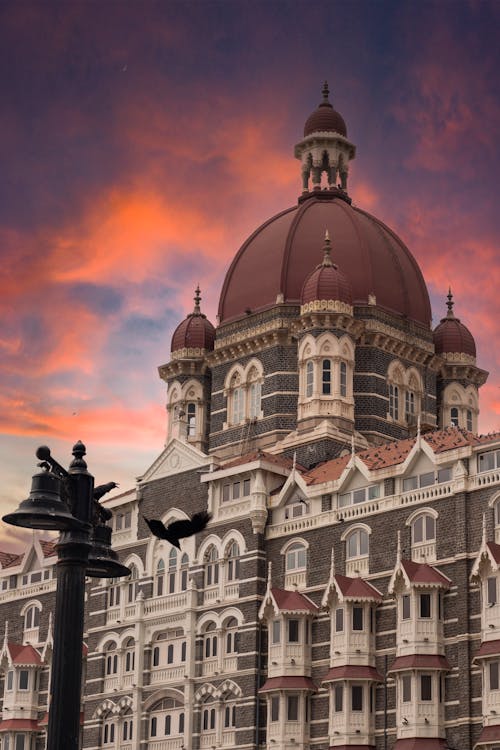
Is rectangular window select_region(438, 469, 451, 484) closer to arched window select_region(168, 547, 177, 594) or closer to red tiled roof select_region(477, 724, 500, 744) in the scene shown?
red tiled roof select_region(477, 724, 500, 744)

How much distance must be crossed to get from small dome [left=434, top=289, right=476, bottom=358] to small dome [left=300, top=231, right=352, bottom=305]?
26.5 feet

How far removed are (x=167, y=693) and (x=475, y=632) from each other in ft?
55.4

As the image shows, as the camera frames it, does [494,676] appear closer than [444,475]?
Yes

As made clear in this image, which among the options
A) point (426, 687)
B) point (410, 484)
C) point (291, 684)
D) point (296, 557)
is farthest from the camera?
point (296, 557)

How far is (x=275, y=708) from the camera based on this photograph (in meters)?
59.0

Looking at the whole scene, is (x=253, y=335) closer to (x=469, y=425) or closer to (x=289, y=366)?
(x=289, y=366)

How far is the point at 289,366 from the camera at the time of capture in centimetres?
7269

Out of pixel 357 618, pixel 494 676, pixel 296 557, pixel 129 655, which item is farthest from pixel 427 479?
pixel 129 655

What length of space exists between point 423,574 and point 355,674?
5.09 m

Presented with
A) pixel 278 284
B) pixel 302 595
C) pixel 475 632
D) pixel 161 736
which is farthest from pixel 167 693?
pixel 278 284

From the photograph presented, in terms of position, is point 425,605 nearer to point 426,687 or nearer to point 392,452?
point 426,687

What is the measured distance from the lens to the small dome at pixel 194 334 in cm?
7869

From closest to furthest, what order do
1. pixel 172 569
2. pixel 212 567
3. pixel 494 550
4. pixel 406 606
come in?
1. pixel 494 550
2. pixel 406 606
3. pixel 212 567
4. pixel 172 569

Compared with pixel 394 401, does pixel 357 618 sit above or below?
below
